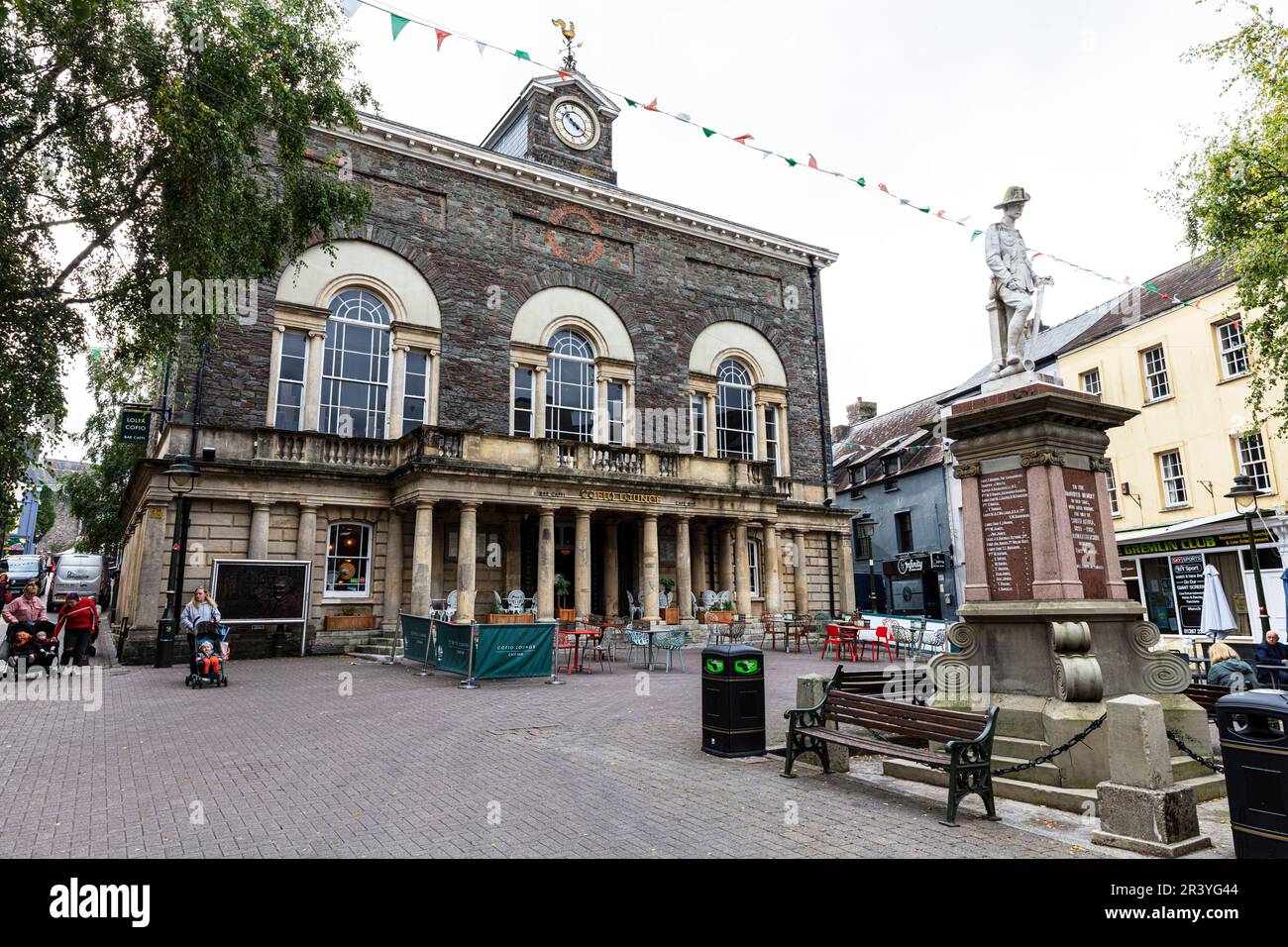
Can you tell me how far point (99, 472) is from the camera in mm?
38281

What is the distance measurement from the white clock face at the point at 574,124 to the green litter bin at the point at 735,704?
26.7m

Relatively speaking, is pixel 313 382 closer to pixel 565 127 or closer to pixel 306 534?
pixel 306 534

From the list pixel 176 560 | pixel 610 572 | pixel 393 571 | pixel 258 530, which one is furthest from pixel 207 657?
pixel 610 572

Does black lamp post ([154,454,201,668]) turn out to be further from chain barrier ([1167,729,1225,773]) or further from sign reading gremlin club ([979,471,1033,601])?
chain barrier ([1167,729,1225,773])

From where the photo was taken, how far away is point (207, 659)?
13078 mm

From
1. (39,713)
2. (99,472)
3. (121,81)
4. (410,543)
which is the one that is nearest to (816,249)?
(410,543)

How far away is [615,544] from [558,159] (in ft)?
52.2

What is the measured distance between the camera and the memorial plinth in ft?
22.1

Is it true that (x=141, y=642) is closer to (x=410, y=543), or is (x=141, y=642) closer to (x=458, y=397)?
(x=410, y=543)

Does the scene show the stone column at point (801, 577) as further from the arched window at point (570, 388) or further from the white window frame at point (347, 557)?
the white window frame at point (347, 557)

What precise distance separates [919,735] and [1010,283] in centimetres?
538

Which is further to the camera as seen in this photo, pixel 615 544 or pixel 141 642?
pixel 615 544
